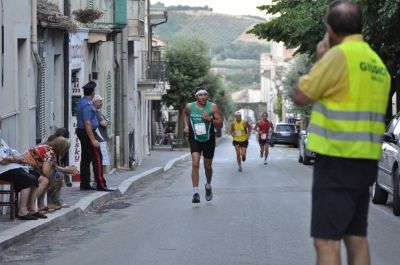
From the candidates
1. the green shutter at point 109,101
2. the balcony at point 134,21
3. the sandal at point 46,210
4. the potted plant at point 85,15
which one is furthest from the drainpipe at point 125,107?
the sandal at point 46,210

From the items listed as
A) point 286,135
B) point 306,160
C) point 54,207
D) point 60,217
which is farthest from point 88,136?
point 286,135

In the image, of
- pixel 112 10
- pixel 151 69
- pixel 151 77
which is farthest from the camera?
pixel 151 77

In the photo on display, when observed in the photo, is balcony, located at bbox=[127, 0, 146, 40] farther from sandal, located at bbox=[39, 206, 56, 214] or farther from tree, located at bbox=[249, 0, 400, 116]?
sandal, located at bbox=[39, 206, 56, 214]

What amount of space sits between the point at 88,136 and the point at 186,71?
144ft

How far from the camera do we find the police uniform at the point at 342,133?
208 inches

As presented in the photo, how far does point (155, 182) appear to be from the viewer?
2184cm

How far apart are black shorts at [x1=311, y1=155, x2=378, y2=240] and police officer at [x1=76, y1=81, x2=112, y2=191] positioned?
1073 cm

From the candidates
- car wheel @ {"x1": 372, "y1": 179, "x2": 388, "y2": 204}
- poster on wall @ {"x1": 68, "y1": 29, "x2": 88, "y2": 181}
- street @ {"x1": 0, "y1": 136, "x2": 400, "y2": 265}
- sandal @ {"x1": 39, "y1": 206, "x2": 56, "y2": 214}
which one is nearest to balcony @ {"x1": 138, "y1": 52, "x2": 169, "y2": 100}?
poster on wall @ {"x1": 68, "y1": 29, "x2": 88, "y2": 181}

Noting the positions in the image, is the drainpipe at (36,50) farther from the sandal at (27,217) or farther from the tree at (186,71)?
the tree at (186,71)

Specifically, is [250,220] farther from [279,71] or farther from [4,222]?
[279,71]

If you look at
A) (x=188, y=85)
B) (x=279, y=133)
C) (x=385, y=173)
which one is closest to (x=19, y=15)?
(x=385, y=173)

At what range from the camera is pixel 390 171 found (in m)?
13.5

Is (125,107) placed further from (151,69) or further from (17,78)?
(151,69)

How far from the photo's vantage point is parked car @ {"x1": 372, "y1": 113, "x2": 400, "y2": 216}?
12.9 meters
